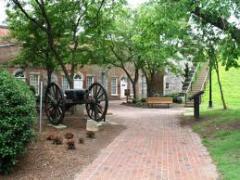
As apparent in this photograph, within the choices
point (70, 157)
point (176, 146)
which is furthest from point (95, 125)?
point (70, 157)

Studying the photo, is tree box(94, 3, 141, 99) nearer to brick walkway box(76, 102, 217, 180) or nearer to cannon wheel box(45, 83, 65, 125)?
cannon wheel box(45, 83, 65, 125)

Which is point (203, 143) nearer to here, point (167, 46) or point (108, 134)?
point (108, 134)

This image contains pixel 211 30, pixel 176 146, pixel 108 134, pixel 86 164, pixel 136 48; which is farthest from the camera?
pixel 136 48

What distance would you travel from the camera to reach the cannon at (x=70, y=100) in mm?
16500

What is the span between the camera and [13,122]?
8.89 m

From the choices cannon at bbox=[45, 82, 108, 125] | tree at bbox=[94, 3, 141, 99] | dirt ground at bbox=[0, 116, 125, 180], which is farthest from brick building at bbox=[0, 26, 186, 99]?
dirt ground at bbox=[0, 116, 125, 180]

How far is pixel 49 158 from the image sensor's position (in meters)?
10.4

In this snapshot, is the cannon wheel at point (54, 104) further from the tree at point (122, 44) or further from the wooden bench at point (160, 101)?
the wooden bench at point (160, 101)

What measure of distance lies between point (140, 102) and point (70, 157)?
26203 millimetres

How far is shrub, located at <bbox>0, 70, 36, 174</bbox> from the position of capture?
874 cm

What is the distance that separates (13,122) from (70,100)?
26.9 ft

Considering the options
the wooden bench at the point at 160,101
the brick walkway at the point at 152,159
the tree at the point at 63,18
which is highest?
the tree at the point at 63,18

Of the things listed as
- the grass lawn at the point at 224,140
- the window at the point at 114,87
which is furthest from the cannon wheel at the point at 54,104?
the window at the point at 114,87

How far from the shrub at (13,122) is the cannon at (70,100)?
22.9 feet
